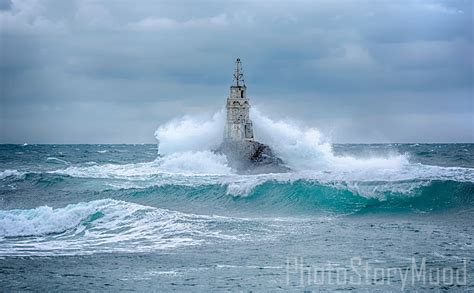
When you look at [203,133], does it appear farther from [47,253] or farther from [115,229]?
[47,253]

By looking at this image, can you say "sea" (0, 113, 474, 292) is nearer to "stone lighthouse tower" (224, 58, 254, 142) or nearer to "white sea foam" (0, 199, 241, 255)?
"white sea foam" (0, 199, 241, 255)

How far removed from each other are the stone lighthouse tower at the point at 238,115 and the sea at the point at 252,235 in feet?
29.4

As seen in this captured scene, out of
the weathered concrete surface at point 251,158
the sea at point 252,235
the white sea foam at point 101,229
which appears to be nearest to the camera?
the sea at point 252,235

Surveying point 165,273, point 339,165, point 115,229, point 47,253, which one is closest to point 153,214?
point 115,229

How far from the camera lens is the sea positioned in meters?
10.1

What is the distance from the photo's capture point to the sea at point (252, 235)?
10.1 meters

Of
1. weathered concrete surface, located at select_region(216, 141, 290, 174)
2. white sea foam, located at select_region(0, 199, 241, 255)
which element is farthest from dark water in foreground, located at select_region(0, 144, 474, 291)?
weathered concrete surface, located at select_region(216, 141, 290, 174)

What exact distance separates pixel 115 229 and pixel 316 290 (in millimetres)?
7794

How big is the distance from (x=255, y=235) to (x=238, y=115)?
20239 millimetres

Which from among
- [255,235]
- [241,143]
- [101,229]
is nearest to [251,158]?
[241,143]

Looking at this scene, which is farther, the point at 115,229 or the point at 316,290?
the point at 115,229

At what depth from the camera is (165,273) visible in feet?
34.9

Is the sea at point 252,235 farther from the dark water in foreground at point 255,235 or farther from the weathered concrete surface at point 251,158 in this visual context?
the weathered concrete surface at point 251,158

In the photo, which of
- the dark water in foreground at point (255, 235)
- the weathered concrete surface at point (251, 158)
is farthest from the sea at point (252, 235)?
the weathered concrete surface at point (251, 158)
